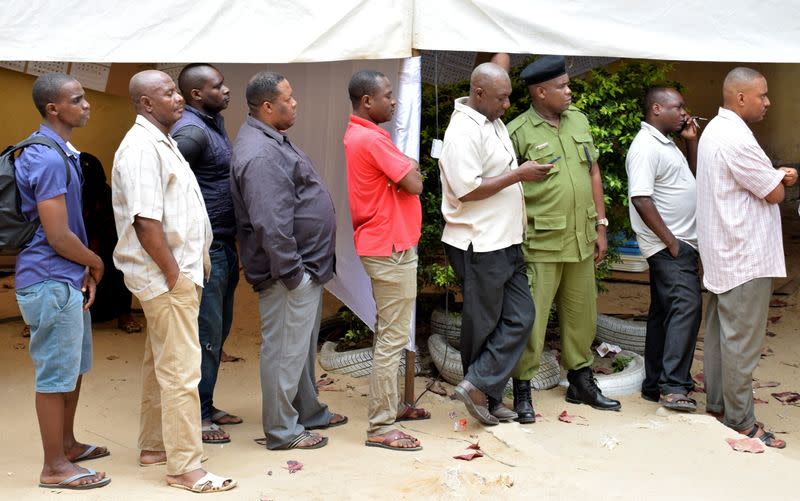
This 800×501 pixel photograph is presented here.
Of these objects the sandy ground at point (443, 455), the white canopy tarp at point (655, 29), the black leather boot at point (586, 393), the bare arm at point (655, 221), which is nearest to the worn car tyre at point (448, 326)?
the sandy ground at point (443, 455)

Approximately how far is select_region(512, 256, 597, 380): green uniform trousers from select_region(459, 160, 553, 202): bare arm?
63 cm

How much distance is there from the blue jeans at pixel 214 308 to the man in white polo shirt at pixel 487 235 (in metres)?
1.20

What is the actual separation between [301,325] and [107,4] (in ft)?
6.05

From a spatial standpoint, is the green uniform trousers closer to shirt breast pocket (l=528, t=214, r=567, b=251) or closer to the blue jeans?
shirt breast pocket (l=528, t=214, r=567, b=251)

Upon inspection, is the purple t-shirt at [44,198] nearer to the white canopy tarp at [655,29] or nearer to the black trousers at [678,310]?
the white canopy tarp at [655,29]

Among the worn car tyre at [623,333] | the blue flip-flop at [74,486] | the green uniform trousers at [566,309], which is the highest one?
the green uniform trousers at [566,309]

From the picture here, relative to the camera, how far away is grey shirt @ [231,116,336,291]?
465 centimetres

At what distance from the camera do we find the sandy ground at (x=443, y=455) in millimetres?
4449

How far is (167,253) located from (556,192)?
7.47ft

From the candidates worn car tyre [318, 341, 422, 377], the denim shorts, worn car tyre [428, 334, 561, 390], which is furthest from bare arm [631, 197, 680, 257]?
the denim shorts

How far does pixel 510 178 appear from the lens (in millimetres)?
5082

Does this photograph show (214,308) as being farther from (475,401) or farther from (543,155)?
(543,155)

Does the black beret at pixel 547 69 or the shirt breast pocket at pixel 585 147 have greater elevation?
the black beret at pixel 547 69

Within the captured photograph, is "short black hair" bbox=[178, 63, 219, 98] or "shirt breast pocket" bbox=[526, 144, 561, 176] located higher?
"short black hair" bbox=[178, 63, 219, 98]
